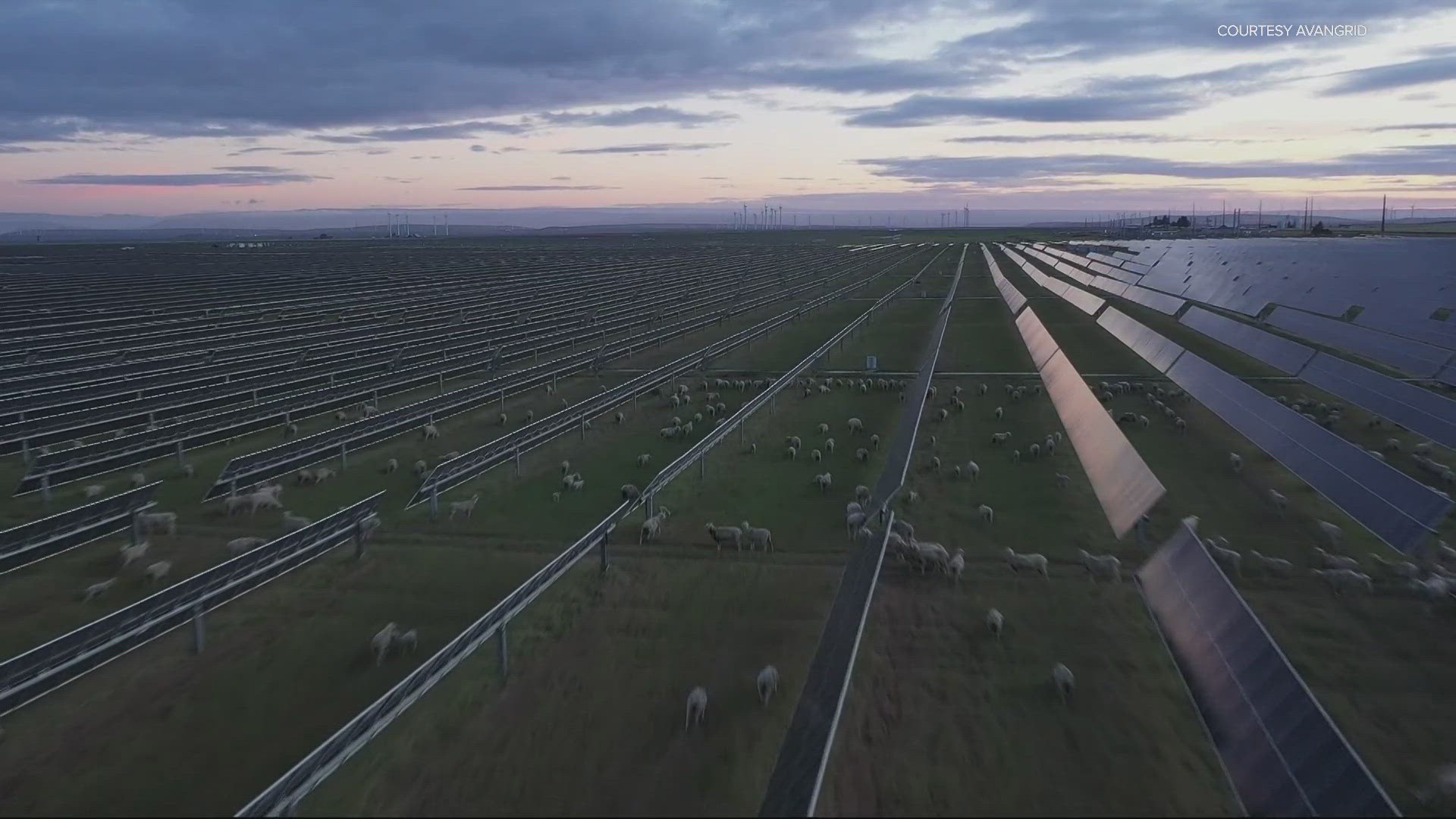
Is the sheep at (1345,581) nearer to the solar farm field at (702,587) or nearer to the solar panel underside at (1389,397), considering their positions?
the solar farm field at (702,587)

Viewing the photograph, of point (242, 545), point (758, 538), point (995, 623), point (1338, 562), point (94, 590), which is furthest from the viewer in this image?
point (758, 538)

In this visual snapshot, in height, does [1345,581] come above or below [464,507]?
below

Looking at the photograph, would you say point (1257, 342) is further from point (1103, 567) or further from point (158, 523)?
point (158, 523)

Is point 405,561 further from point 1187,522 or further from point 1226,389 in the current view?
point 1226,389

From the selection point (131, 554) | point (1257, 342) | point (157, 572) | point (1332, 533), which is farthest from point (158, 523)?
point (1257, 342)

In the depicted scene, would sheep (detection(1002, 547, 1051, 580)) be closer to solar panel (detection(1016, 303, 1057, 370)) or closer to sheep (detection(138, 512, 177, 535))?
sheep (detection(138, 512, 177, 535))

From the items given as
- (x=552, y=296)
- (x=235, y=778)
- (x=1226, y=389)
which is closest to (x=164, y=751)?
(x=235, y=778)

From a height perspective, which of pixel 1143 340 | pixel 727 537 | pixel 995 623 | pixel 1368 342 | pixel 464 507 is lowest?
pixel 995 623
